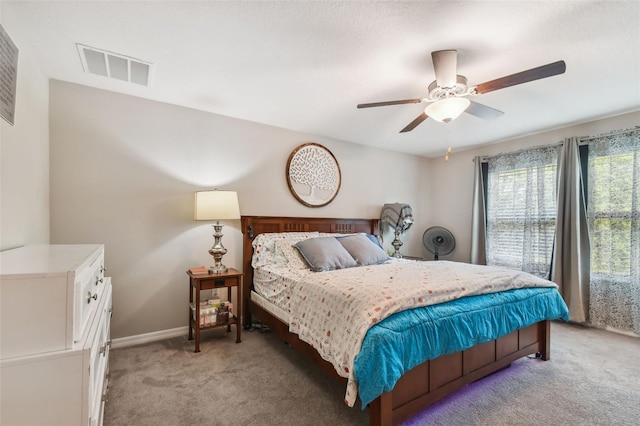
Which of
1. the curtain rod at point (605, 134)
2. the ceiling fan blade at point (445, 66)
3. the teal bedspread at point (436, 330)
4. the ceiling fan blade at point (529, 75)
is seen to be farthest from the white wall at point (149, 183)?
the curtain rod at point (605, 134)

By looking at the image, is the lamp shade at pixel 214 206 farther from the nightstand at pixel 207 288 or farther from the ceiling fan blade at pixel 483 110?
the ceiling fan blade at pixel 483 110

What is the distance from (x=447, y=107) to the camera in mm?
2064

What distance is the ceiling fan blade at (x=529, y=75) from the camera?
157 cm

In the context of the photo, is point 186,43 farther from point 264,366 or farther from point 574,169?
point 574,169

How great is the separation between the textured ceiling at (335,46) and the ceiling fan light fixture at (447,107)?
1.05 feet

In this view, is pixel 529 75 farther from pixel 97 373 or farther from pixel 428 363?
pixel 97 373

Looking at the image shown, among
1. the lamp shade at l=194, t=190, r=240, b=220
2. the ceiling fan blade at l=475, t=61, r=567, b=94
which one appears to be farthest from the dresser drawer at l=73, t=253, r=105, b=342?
the ceiling fan blade at l=475, t=61, r=567, b=94

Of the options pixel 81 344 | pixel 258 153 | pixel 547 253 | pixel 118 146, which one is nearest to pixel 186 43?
pixel 118 146

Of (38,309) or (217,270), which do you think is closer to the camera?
(38,309)

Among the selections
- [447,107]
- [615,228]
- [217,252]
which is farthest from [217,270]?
[615,228]

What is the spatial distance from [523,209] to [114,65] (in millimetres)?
4779

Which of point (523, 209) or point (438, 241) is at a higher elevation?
point (523, 209)

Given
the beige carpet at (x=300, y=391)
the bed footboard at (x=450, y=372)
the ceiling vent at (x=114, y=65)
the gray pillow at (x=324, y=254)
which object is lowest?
the beige carpet at (x=300, y=391)

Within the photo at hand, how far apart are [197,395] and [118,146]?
88.8 inches
